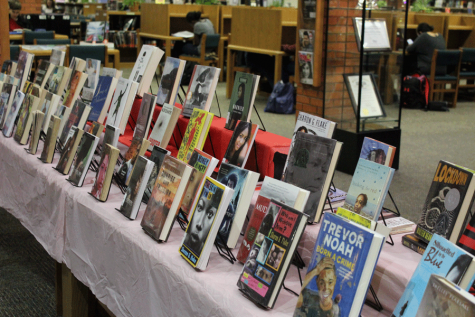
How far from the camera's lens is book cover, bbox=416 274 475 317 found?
834mm

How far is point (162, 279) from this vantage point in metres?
1.50

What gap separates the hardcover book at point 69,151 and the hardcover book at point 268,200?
1032 mm

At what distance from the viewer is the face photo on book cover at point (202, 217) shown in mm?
1416

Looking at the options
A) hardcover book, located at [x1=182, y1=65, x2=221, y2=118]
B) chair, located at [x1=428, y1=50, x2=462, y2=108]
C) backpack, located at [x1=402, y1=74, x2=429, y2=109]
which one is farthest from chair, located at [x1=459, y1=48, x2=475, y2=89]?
hardcover book, located at [x1=182, y1=65, x2=221, y2=118]

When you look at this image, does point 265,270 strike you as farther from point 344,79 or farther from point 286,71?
point 286,71

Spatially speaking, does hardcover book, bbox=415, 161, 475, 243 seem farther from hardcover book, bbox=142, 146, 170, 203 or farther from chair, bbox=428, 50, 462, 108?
chair, bbox=428, 50, 462, 108

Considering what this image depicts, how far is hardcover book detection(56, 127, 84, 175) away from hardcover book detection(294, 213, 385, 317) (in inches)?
53.5

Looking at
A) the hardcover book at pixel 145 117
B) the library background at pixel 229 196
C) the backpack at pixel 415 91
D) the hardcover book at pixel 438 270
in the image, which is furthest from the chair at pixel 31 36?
the hardcover book at pixel 438 270

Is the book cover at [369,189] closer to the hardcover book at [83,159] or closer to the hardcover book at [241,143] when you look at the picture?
the hardcover book at [241,143]

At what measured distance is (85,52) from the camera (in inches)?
257

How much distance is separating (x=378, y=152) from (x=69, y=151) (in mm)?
1359

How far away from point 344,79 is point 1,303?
3059 mm

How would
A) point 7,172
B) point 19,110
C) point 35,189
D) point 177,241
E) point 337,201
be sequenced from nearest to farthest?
point 177,241 < point 337,201 < point 35,189 < point 7,172 < point 19,110

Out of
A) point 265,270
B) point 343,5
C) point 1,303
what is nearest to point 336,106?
point 343,5
